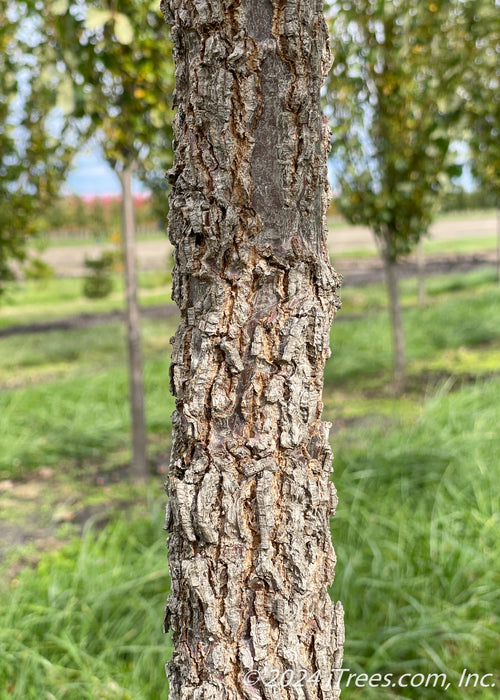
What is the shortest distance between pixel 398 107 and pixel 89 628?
412cm

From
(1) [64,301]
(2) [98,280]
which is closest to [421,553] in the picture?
(2) [98,280]

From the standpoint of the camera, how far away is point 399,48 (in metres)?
4.57

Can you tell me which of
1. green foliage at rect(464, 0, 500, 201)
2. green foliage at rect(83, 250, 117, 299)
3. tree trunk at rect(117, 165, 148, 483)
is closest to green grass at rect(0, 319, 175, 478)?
tree trunk at rect(117, 165, 148, 483)

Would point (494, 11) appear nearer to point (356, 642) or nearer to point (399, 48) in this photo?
point (399, 48)

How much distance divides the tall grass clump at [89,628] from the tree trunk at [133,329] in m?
1.06

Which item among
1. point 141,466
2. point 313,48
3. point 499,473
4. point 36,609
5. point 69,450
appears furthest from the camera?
point 69,450

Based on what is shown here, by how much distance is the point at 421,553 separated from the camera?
2.69 m

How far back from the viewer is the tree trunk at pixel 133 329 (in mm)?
3828

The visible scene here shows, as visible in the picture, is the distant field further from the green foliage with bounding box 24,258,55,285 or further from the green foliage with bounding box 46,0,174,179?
the green foliage with bounding box 46,0,174,179

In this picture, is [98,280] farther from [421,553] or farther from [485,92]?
[421,553]

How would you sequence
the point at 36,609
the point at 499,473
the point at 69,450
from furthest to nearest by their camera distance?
1. the point at 69,450
2. the point at 499,473
3. the point at 36,609

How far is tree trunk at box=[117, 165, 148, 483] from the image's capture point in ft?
12.6

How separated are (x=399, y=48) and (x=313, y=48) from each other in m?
3.85

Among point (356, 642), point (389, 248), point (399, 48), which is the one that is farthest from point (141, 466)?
point (399, 48)
